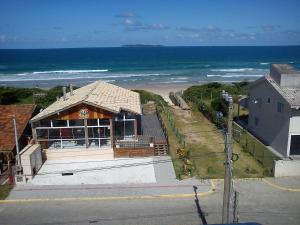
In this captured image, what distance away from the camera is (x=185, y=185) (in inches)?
755

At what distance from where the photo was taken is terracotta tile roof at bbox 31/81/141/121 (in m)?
22.7

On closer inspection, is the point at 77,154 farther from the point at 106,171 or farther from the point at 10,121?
the point at 10,121

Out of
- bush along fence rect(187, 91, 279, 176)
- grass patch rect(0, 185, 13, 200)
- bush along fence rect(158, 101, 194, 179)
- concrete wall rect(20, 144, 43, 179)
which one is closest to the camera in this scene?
grass patch rect(0, 185, 13, 200)

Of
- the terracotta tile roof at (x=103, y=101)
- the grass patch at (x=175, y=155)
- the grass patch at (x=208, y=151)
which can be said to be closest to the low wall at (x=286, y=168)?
the grass patch at (x=208, y=151)

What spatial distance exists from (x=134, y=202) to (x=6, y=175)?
8.89m

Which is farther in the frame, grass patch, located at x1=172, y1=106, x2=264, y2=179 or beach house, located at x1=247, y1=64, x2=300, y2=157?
beach house, located at x1=247, y1=64, x2=300, y2=157

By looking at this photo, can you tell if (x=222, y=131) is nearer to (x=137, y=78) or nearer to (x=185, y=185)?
(x=185, y=185)

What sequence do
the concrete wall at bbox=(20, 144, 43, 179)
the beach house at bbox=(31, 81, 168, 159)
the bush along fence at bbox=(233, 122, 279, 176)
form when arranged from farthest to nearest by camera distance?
the beach house at bbox=(31, 81, 168, 159) < the bush along fence at bbox=(233, 122, 279, 176) < the concrete wall at bbox=(20, 144, 43, 179)

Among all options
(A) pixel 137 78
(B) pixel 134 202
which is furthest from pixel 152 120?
(A) pixel 137 78

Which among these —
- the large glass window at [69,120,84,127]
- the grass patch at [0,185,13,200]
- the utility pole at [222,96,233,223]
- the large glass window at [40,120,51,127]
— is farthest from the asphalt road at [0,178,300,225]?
the large glass window at [69,120,84,127]

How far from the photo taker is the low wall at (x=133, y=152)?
77.5 ft

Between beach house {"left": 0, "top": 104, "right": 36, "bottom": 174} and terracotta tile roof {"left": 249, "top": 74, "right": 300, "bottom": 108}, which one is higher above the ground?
terracotta tile roof {"left": 249, "top": 74, "right": 300, "bottom": 108}

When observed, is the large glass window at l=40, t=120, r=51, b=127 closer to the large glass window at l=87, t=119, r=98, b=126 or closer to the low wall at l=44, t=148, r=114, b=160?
the low wall at l=44, t=148, r=114, b=160

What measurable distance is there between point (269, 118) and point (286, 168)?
6615 mm
